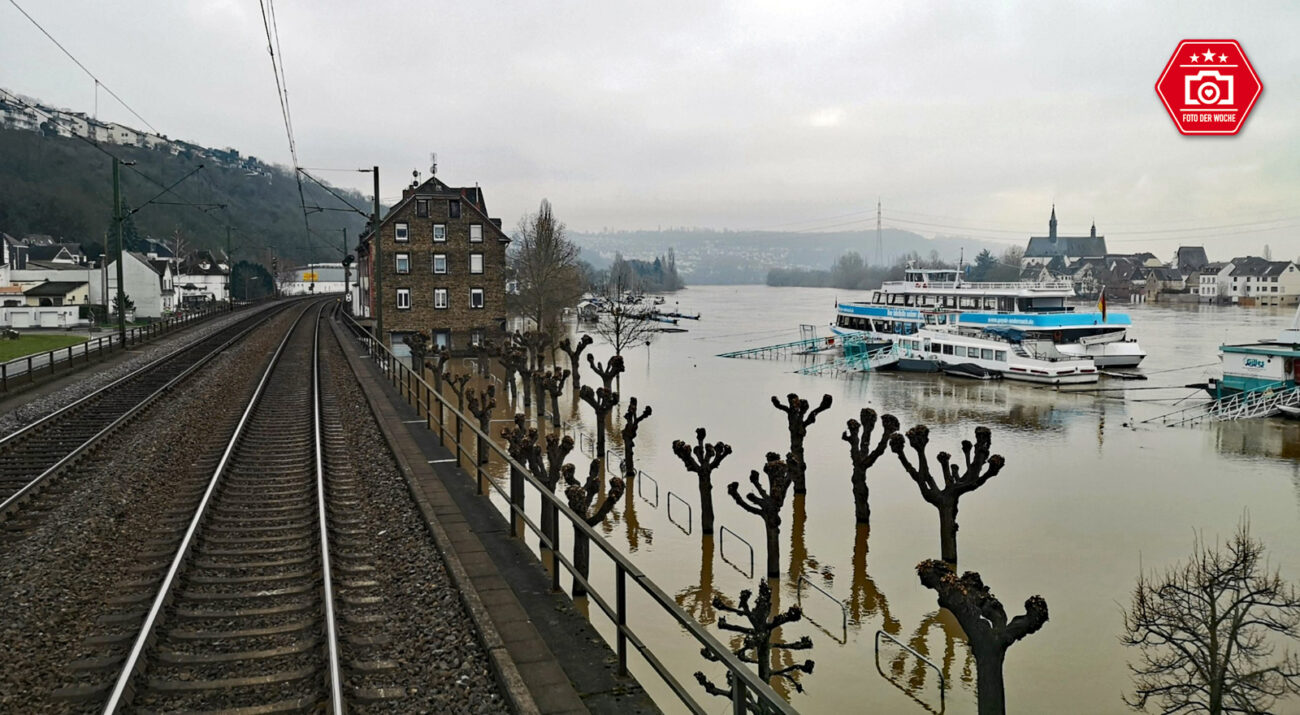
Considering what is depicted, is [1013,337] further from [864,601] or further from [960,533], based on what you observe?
[864,601]

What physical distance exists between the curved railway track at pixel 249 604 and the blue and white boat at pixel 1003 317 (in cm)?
4682

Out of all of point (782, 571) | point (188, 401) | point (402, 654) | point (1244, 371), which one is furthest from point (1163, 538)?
point (1244, 371)

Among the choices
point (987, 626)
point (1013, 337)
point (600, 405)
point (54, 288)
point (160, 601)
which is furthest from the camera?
point (54, 288)

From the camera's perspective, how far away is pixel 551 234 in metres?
62.9

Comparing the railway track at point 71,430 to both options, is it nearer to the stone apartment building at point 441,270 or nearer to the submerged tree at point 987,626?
the submerged tree at point 987,626

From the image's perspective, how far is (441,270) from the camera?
172ft

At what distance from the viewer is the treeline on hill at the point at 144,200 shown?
10188 cm

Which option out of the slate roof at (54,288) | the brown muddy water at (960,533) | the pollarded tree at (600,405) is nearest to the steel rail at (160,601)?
the brown muddy water at (960,533)

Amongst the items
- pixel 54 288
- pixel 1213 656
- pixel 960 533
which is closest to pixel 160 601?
pixel 1213 656

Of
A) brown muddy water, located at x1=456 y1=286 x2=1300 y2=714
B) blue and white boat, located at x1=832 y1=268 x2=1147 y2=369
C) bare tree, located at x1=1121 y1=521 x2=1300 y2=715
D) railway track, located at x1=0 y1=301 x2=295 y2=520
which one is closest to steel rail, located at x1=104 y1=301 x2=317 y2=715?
railway track, located at x1=0 y1=301 x2=295 y2=520

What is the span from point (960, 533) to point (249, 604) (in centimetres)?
1491

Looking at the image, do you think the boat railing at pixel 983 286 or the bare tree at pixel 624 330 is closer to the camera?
the bare tree at pixel 624 330

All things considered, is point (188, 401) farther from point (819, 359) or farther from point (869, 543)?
point (819, 359)

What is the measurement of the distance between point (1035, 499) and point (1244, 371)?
23295mm
